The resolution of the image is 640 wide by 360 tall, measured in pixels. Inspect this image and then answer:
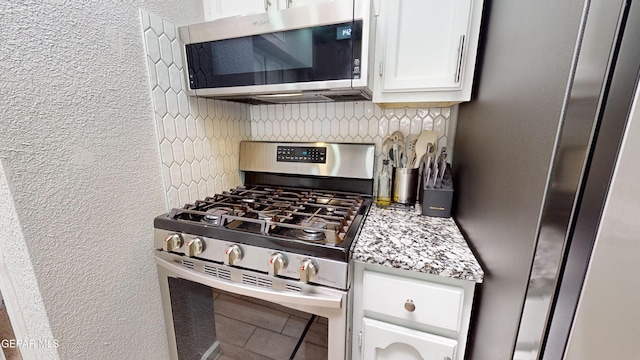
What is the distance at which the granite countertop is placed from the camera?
62 cm

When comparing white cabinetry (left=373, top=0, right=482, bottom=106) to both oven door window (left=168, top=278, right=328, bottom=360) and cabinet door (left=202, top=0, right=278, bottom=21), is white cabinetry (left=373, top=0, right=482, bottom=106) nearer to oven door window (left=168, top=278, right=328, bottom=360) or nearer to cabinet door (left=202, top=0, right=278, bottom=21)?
cabinet door (left=202, top=0, right=278, bottom=21)

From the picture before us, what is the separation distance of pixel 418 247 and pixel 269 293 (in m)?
0.48

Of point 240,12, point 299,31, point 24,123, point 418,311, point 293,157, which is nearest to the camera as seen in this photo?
point 24,123

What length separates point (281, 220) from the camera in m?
0.81

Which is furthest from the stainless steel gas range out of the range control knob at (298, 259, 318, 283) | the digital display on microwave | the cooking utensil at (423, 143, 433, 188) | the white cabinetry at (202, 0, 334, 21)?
the white cabinetry at (202, 0, 334, 21)

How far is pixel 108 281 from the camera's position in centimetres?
74

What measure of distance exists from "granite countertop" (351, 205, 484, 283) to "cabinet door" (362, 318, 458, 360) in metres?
0.21

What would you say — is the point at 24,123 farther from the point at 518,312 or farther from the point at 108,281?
the point at 518,312

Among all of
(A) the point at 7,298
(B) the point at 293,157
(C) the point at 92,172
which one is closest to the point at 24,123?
(C) the point at 92,172

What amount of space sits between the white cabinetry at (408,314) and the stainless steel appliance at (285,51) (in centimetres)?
62

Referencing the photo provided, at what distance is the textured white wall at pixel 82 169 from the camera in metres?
0.56

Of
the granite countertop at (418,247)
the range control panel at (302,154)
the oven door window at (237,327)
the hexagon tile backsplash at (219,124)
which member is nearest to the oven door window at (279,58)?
the hexagon tile backsplash at (219,124)

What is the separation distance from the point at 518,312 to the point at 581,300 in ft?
0.39

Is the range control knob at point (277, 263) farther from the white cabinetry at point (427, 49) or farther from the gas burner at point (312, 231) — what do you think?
the white cabinetry at point (427, 49)
